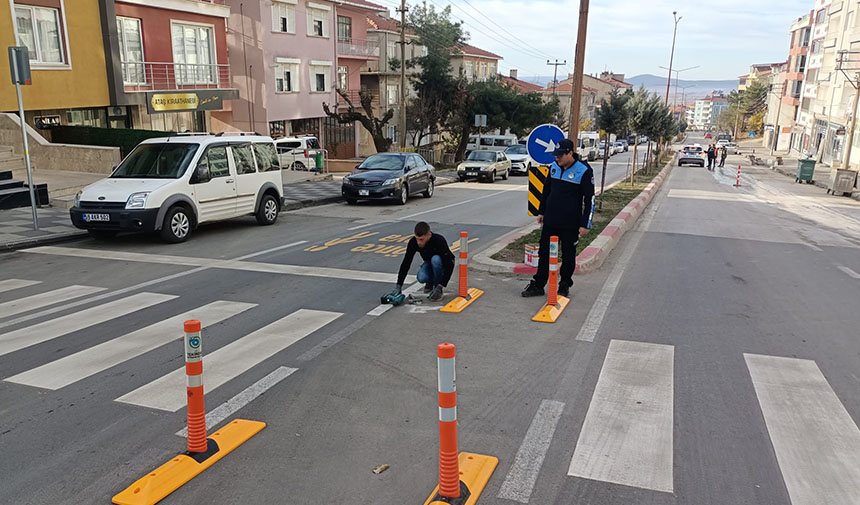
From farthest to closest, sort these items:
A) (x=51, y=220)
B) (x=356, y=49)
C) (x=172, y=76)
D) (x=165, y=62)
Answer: (x=356, y=49) → (x=172, y=76) → (x=165, y=62) → (x=51, y=220)

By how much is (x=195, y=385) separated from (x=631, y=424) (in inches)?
121

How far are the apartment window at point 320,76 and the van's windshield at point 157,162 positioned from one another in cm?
2503

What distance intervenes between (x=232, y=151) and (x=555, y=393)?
33.8 feet

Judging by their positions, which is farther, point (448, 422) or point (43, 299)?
point (43, 299)

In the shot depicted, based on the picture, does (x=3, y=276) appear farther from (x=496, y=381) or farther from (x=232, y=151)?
(x=496, y=381)

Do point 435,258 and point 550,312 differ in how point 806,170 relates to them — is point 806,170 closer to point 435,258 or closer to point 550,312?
point 550,312

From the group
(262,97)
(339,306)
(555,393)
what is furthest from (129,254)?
(262,97)

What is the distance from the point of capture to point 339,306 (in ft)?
25.4

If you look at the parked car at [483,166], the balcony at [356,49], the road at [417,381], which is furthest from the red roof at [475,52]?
the road at [417,381]

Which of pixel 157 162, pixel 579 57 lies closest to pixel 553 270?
pixel 579 57

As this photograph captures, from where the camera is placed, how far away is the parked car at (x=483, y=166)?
31.0m

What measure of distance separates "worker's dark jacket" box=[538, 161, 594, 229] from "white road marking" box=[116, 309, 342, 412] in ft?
9.69

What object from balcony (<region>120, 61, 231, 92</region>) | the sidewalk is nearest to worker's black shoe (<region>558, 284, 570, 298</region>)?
the sidewalk

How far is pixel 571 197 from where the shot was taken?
26.0 feet
